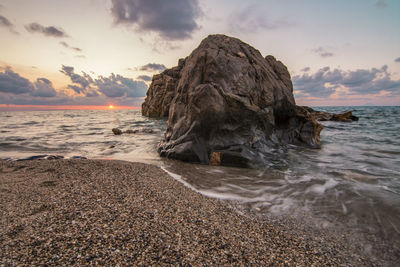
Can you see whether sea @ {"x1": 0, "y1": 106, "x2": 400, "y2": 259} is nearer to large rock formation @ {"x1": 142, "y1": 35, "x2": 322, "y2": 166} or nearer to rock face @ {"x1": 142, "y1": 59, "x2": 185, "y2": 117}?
large rock formation @ {"x1": 142, "y1": 35, "x2": 322, "y2": 166}

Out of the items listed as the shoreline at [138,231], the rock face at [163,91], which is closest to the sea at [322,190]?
the shoreline at [138,231]

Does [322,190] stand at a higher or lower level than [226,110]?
lower

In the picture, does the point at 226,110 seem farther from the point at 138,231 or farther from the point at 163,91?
the point at 163,91

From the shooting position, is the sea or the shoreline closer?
the shoreline

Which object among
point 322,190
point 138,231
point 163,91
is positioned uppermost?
point 163,91

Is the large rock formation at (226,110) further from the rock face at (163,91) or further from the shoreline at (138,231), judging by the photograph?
the rock face at (163,91)

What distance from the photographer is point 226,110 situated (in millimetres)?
5684

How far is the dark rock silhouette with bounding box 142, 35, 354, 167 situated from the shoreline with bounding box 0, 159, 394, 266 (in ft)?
7.91

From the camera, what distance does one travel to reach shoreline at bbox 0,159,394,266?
168 cm

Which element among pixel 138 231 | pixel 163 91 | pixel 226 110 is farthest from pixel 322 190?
pixel 163 91

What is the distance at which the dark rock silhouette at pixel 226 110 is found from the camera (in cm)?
551

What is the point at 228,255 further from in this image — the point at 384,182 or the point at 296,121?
the point at 296,121

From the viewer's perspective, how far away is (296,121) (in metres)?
8.41

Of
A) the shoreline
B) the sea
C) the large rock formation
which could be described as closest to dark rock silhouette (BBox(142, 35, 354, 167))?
the large rock formation
